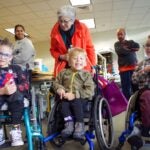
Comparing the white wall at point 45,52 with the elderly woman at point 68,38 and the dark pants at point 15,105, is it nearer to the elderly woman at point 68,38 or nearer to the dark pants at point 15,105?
the elderly woman at point 68,38

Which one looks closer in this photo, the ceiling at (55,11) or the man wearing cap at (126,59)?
the man wearing cap at (126,59)

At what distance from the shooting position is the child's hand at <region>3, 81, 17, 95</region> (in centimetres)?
152

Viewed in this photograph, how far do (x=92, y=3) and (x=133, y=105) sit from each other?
4.39 m

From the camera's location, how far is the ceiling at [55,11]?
18.1 feet

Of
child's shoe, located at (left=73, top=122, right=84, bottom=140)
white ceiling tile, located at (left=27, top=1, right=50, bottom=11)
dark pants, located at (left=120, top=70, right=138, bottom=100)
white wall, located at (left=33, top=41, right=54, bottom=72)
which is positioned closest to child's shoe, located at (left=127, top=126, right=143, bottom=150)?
child's shoe, located at (left=73, top=122, right=84, bottom=140)

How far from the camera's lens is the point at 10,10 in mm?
5730

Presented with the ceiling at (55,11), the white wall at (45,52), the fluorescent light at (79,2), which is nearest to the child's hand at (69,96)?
the ceiling at (55,11)

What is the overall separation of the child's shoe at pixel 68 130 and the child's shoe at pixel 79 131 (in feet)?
0.09

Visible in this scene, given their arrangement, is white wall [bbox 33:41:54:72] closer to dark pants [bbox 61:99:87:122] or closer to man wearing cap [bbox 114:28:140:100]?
man wearing cap [bbox 114:28:140:100]

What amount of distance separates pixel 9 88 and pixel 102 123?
72cm

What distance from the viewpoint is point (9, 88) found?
1.53m

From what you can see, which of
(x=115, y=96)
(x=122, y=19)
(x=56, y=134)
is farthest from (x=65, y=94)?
(x=122, y=19)

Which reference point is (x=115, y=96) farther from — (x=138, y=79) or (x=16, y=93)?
(x=16, y=93)

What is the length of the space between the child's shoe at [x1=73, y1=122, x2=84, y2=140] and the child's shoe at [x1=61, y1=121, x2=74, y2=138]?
3cm
